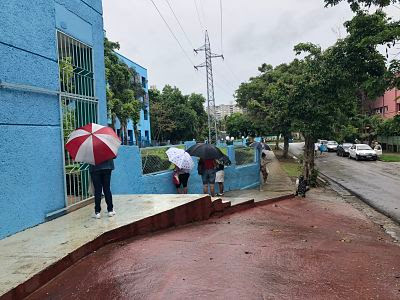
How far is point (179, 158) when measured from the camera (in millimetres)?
10328

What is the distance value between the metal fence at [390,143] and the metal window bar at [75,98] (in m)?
36.1

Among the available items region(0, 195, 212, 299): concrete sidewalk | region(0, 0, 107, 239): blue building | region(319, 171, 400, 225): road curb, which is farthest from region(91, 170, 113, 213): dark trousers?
region(319, 171, 400, 225): road curb

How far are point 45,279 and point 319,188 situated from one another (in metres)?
14.3

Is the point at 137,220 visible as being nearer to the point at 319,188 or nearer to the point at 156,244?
the point at 156,244

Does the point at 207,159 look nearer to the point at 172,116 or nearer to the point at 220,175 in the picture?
the point at 220,175

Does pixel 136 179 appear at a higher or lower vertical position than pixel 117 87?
lower

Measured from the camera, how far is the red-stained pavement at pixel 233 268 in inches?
155

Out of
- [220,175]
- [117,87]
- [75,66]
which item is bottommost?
[220,175]

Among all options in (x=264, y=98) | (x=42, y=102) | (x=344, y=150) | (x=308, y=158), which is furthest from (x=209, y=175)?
(x=344, y=150)

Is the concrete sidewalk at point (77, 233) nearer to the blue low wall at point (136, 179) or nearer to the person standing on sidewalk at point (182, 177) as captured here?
the blue low wall at point (136, 179)

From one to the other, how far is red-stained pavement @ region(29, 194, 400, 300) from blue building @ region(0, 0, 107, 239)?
5.12ft

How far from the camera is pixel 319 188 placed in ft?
55.1

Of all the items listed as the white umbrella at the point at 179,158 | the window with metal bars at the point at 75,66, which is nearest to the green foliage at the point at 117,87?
the white umbrella at the point at 179,158

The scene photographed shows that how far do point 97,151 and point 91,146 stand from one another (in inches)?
4.7
